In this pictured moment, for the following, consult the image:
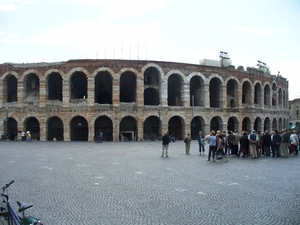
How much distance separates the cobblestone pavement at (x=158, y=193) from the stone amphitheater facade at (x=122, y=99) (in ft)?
66.9

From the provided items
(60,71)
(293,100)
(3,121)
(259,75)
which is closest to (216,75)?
(259,75)

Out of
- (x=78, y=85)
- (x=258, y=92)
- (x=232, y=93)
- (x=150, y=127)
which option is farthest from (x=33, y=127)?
(x=258, y=92)

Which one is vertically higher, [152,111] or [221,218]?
[152,111]

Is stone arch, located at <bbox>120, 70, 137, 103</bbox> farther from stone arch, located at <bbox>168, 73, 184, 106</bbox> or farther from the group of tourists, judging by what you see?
the group of tourists

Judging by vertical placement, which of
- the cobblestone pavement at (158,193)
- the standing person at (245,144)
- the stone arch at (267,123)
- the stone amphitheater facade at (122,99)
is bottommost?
the cobblestone pavement at (158,193)

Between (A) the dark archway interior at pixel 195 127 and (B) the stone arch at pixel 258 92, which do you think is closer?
(A) the dark archway interior at pixel 195 127

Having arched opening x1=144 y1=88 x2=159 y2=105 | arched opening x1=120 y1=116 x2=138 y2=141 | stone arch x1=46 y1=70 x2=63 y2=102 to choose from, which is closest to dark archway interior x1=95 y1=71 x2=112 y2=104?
stone arch x1=46 y1=70 x2=63 y2=102

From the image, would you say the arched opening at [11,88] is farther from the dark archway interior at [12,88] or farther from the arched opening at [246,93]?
the arched opening at [246,93]

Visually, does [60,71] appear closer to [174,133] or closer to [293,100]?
[174,133]

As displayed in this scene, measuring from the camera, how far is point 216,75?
37531 millimetres

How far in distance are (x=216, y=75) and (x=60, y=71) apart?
61.2 feet

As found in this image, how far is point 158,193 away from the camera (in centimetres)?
848

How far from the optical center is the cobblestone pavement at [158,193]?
636 cm

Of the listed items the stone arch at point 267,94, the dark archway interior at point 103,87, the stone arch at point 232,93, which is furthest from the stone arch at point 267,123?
the dark archway interior at point 103,87
